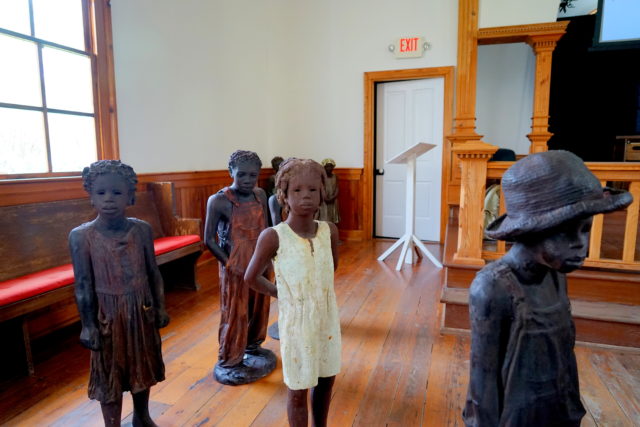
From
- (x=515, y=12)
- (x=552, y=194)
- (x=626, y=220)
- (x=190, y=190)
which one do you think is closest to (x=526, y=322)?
(x=552, y=194)

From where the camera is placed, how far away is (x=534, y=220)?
2.55ft

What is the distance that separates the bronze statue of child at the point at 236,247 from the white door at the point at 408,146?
3.89 m

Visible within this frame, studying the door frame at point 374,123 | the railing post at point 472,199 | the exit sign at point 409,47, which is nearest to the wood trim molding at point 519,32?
the door frame at point 374,123

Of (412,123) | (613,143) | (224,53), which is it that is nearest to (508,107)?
(412,123)

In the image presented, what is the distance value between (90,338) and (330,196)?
4.09 m

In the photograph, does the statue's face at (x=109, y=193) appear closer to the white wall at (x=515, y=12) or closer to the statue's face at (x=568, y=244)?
the statue's face at (x=568, y=244)

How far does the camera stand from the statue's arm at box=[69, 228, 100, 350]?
1417 mm

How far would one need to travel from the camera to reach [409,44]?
540 centimetres

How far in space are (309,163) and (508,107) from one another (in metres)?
5.39

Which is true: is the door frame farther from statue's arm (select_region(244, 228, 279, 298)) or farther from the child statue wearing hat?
the child statue wearing hat

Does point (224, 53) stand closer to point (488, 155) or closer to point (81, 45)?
point (81, 45)

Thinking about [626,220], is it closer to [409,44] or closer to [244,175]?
[244,175]

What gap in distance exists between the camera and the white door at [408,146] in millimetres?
5480

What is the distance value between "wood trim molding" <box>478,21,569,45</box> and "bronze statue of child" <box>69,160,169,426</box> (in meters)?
4.11
